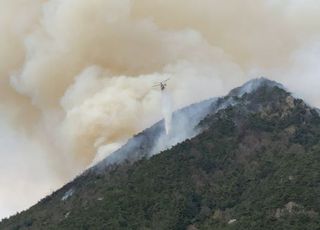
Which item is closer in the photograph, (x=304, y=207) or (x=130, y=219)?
(x=304, y=207)

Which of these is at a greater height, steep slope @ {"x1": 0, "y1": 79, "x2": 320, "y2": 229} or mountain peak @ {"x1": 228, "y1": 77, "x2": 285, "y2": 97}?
mountain peak @ {"x1": 228, "y1": 77, "x2": 285, "y2": 97}

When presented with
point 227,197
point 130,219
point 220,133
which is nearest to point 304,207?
point 227,197

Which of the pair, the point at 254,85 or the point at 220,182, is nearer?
the point at 220,182

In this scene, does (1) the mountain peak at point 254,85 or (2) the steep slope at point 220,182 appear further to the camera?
(1) the mountain peak at point 254,85

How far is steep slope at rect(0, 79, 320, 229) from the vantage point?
133000 millimetres

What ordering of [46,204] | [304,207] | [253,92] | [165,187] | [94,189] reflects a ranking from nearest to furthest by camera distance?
[304,207] < [165,187] < [94,189] < [46,204] < [253,92]

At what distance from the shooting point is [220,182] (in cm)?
15512

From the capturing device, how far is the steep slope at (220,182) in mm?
133000

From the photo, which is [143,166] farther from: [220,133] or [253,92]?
[253,92]

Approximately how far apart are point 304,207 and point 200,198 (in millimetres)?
26428

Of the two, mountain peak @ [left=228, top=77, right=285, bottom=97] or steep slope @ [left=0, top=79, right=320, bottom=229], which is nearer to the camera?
steep slope @ [left=0, top=79, right=320, bottom=229]

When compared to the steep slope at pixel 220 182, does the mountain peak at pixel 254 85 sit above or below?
above

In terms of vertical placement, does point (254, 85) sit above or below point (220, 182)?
above

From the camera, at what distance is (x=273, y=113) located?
17488 cm
